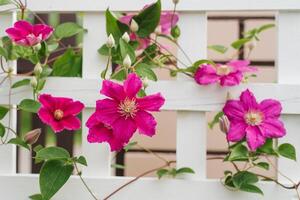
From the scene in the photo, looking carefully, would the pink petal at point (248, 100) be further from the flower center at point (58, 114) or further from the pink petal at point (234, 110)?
the flower center at point (58, 114)

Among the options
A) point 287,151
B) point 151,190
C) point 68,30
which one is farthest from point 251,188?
point 68,30

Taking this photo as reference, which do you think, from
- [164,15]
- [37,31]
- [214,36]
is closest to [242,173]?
[164,15]

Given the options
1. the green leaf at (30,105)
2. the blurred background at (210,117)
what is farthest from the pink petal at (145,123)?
the blurred background at (210,117)

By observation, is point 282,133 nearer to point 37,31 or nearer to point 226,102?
point 226,102

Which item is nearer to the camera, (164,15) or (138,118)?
(138,118)

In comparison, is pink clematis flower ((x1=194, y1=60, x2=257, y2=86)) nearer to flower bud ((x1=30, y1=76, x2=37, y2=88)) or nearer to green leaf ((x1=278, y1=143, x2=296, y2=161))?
green leaf ((x1=278, y1=143, x2=296, y2=161))

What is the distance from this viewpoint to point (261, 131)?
2.98 ft

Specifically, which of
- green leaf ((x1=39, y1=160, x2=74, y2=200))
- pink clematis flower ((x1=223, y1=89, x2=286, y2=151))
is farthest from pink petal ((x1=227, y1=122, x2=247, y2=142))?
green leaf ((x1=39, y1=160, x2=74, y2=200))

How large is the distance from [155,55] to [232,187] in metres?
0.33

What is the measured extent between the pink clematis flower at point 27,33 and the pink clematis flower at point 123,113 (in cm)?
19

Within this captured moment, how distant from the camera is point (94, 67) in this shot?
1.02 meters

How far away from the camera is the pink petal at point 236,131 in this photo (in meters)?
0.91

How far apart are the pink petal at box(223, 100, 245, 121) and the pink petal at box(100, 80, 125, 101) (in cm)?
22

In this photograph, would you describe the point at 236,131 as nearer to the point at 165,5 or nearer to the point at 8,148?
the point at 165,5
